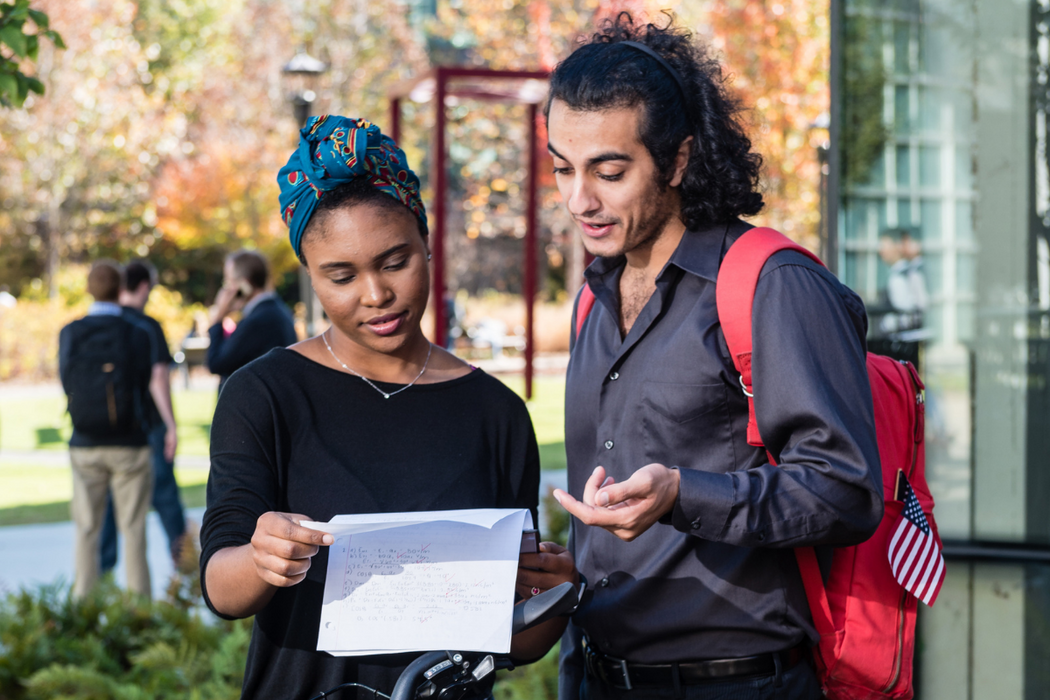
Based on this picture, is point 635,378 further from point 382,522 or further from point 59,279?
point 59,279

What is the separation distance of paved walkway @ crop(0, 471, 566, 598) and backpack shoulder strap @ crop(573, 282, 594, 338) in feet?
15.7

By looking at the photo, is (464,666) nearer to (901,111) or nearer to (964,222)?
(964,222)

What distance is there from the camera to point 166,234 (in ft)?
86.2

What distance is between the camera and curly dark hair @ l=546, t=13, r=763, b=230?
2090 millimetres

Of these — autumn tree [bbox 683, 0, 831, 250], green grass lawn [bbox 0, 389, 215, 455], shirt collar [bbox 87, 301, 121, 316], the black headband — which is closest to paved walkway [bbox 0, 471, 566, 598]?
shirt collar [bbox 87, 301, 121, 316]

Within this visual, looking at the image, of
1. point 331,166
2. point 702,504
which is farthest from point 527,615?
point 331,166

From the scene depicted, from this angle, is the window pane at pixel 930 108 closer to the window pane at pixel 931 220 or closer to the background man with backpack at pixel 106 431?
the window pane at pixel 931 220

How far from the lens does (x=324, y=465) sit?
6.49ft

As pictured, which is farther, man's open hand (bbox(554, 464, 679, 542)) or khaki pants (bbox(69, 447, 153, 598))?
khaki pants (bbox(69, 447, 153, 598))

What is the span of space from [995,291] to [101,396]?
5.26m

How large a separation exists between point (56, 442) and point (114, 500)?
753cm


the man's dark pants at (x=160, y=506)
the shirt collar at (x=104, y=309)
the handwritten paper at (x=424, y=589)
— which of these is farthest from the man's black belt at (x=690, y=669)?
the man's dark pants at (x=160, y=506)

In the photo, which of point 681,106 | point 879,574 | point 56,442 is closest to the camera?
point 879,574

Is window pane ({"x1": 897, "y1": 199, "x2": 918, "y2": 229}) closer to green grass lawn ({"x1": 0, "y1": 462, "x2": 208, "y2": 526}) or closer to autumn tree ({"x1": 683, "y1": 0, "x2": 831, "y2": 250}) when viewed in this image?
green grass lawn ({"x1": 0, "y1": 462, "x2": 208, "y2": 526})
